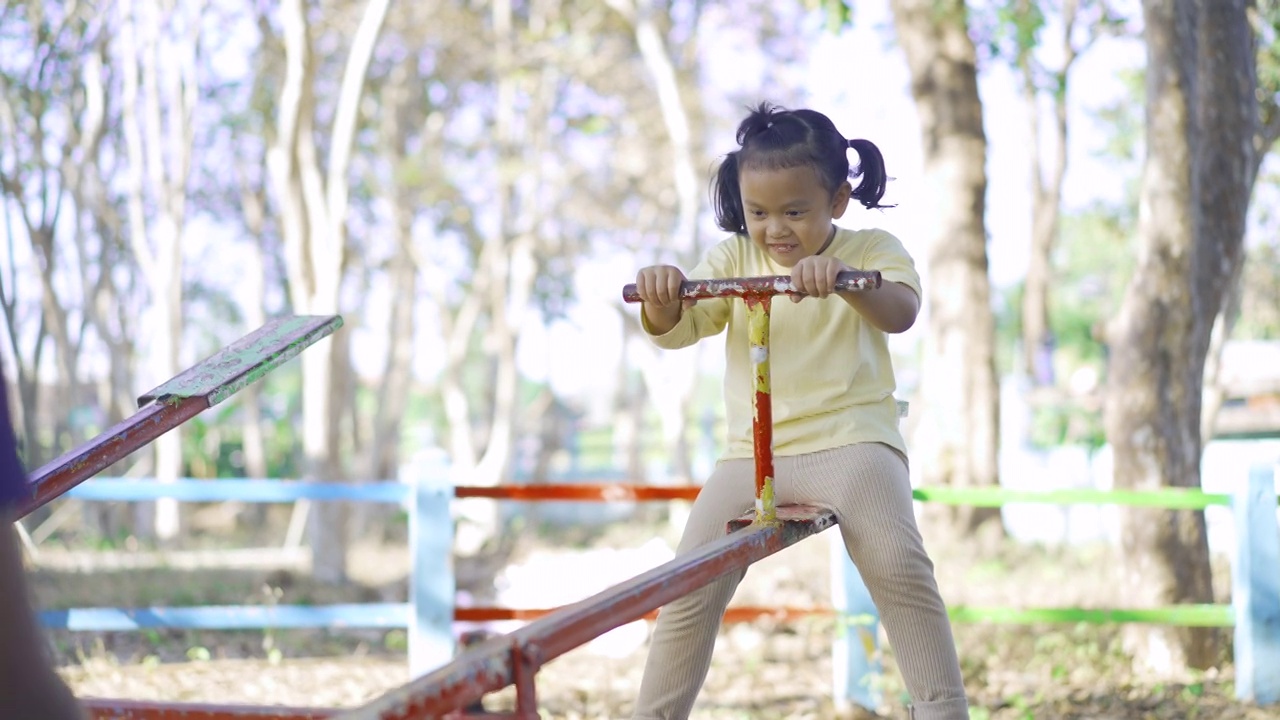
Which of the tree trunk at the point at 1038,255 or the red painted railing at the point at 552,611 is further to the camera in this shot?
the tree trunk at the point at 1038,255

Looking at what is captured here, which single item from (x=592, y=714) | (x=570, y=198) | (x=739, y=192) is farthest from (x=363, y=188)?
(x=739, y=192)

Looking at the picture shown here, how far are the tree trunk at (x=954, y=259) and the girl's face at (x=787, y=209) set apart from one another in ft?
19.6

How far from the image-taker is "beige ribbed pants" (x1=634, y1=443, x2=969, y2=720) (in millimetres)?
2488

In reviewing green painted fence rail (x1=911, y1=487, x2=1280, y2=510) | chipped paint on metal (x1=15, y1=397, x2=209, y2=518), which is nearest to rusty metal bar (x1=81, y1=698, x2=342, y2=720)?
chipped paint on metal (x1=15, y1=397, x2=209, y2=518)

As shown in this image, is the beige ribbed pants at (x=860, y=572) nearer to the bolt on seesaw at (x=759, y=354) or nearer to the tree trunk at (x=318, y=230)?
the bolt on seesaw at (x=759, y=354)

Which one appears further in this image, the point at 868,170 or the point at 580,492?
the point at 580,492

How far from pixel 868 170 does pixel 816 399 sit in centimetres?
50

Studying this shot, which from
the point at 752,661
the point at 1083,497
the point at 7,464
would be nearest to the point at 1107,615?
the point at 1083,497

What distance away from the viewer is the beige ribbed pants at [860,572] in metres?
2.49

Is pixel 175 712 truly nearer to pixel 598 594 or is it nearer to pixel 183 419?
pixel 183 419

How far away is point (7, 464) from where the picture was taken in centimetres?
109

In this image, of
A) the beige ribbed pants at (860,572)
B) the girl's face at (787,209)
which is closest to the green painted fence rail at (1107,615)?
the beige ribbed pants at (860,572)

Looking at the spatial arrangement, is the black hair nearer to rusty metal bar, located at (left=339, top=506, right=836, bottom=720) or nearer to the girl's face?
the girl's face

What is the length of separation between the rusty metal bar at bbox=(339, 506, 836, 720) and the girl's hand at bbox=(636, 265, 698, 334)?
0.45m
